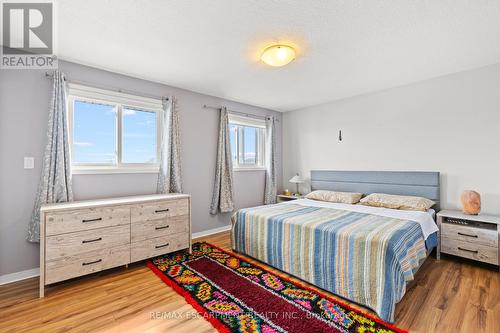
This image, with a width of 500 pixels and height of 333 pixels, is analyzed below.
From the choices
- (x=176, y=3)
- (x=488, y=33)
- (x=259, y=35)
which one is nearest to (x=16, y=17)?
(x=176, y=3)

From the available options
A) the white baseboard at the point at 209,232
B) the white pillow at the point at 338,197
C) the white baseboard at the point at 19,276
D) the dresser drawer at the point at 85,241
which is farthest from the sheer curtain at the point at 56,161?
the white pillow at the point at 338,197

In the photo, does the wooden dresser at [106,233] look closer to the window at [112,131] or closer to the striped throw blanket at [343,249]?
the window at [112,131]

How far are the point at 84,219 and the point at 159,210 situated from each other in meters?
0.76

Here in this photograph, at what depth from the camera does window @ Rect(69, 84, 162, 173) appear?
9.22 ft

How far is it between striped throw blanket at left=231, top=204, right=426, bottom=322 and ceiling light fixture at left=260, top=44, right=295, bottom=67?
1724mm

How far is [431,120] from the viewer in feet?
11.0

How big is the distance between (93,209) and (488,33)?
417 cm

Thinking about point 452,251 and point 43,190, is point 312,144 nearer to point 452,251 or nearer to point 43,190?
point 452,251

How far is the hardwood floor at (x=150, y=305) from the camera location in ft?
5.68

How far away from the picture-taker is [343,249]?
209 cm

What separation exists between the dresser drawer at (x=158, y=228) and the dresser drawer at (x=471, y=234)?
3.28m

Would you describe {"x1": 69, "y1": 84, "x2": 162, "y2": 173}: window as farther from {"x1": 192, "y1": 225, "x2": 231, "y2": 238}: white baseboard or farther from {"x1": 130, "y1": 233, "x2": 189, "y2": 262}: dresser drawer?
{"x1": 192, "y1": 225, "x2": 231, "y2": 238}: white baseboard

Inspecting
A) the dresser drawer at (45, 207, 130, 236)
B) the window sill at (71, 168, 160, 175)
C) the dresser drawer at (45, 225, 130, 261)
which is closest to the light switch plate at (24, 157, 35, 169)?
the window sill at (71, 168, 160, 175)
